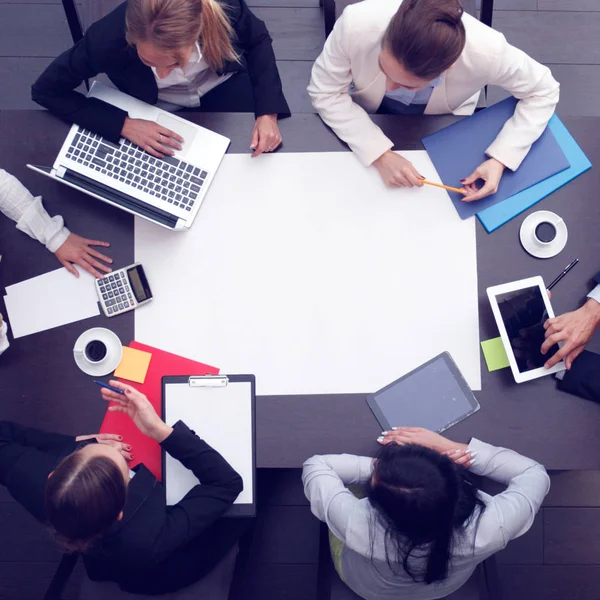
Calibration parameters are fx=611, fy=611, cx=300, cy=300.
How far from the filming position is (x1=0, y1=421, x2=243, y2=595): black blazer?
1343 mm

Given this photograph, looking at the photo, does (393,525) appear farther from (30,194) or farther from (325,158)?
(30,194)

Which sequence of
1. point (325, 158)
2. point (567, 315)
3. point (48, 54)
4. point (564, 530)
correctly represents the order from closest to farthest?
1. point (567, 315)
2. point (325, 158)
3. point (564, 530)
4. point (48, 54)

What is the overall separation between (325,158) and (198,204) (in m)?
0.33

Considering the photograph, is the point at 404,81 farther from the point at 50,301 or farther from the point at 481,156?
the point at 50,301

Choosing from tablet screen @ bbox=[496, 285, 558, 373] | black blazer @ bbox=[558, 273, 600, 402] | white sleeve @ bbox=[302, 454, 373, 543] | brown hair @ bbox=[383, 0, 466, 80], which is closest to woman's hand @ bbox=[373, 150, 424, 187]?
brown hair @ bbox=[383, 0, 466, 80]

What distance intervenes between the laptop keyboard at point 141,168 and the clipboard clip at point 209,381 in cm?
40

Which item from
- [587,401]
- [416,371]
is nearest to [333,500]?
[416,371]

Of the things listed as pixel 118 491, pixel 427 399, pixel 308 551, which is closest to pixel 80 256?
pixel 118 491

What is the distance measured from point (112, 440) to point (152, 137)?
717 millimetres

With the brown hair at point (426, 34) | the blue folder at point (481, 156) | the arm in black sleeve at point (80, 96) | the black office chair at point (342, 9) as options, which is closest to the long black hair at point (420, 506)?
the blue folder at point (481, 156)

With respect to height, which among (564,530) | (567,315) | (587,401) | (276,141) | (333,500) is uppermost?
(276,141)

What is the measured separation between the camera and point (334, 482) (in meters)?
1.39

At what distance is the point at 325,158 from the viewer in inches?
58.5

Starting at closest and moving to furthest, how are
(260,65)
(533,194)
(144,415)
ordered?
(144,415) < (533,194) < (260,65)
